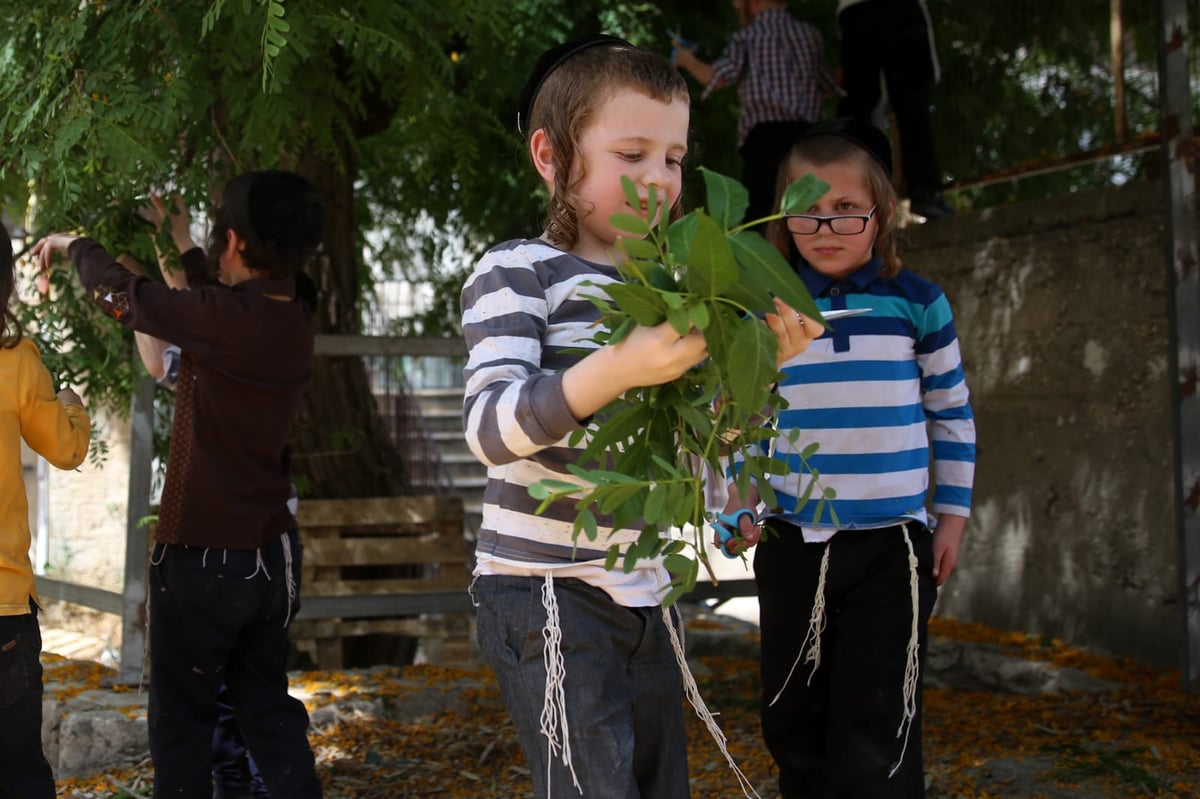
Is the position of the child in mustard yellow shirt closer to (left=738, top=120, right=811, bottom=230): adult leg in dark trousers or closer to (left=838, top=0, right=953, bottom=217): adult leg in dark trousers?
(left=738, top=120, right=811, bottom=230): adult leg in dark trousers

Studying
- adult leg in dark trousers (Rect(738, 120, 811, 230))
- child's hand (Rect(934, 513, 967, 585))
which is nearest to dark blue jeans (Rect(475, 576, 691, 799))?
child's hand (Rect(934, 513, 967, 585))

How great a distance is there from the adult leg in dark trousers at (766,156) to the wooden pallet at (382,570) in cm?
167

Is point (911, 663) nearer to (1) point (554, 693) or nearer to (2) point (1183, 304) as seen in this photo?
(1) point (554, 693)

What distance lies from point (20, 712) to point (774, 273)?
2.08 metres

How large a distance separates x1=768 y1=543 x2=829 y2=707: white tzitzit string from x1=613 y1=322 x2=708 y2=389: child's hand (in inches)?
53.6

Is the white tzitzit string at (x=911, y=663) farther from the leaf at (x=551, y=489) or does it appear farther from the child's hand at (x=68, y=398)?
the child's hand at (x=68, y=398)

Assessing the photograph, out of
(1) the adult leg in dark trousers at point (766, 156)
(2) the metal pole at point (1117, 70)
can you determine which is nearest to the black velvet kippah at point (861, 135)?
(1) the adult leg in dark trousers at point (766, 156)

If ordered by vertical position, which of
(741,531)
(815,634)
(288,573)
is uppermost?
(741,531)

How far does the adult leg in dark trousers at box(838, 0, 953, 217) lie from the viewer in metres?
5.10

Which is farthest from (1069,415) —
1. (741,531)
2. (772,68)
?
(741,531)

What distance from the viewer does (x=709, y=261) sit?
146 centimetres

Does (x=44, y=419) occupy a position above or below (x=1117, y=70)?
below

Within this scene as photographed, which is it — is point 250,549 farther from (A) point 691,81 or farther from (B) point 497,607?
(A) point 691,81

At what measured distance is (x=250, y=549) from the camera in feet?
10.3
